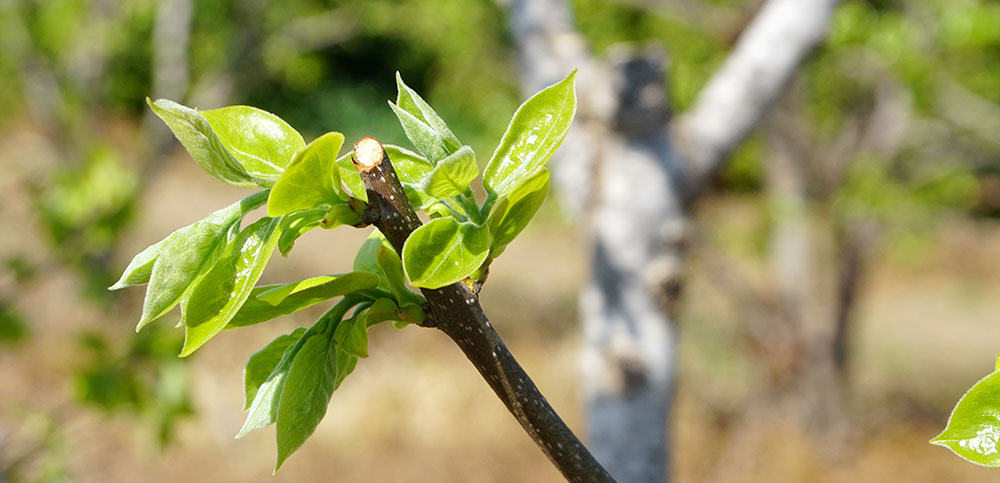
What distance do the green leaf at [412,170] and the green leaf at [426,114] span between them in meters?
0.02

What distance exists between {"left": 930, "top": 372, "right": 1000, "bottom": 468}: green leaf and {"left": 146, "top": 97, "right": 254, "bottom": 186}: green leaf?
43cm

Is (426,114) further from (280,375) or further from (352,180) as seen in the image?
(280,375)

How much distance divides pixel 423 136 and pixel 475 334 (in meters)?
0.13

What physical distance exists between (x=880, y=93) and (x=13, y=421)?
5.35 m

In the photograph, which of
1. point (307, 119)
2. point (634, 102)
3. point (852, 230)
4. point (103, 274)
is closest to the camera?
point (634, 102)

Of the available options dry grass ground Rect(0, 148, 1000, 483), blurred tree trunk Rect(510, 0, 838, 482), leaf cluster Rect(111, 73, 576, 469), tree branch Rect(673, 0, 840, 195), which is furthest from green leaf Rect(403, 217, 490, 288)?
dry grass ground Rect(0, 148, 1000, 483)

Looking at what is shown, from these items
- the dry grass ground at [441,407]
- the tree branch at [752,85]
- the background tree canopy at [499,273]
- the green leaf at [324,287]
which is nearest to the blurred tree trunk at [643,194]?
the tree branch at [752,85]

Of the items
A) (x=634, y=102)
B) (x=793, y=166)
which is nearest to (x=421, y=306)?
(x=634, y=102)

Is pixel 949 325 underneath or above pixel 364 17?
underneath

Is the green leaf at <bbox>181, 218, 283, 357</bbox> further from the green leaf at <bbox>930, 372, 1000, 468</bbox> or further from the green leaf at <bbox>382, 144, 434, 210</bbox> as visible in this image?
the green leaf at <bbox>930, 372, 1000, 468</bbox>

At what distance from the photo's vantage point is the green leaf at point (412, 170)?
1.84 ft

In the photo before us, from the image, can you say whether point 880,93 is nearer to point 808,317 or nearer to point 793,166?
point 793,166

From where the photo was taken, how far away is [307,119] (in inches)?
609

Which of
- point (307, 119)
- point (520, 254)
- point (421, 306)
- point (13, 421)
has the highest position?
point (307, 119)
